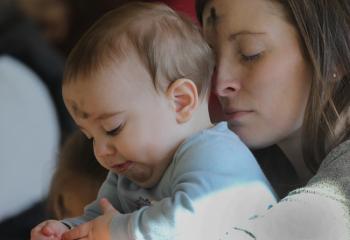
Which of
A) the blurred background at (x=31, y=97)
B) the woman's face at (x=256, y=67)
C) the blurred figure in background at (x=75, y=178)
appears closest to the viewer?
the woman's face at (x=256, y=67)

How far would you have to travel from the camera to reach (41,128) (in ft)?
4.54

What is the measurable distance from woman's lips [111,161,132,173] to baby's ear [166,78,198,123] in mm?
51

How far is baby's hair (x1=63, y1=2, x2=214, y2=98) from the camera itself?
521 mm

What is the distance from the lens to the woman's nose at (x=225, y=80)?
588 millimetres

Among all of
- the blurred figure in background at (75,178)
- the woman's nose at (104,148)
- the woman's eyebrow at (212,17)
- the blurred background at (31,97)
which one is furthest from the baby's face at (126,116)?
the blurred background at (31,97)

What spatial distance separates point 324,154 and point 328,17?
0.11 meters

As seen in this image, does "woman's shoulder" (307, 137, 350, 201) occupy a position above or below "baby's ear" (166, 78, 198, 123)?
below

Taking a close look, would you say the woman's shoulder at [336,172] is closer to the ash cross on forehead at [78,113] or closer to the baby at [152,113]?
the baby at [152,113]

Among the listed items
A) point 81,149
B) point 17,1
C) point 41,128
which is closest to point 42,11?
point 17,1

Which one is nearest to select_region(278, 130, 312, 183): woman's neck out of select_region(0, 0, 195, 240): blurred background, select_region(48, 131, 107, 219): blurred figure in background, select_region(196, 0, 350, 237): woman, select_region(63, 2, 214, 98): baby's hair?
select_region(196, 0, 350, 237): woman

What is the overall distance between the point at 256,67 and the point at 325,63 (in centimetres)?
6

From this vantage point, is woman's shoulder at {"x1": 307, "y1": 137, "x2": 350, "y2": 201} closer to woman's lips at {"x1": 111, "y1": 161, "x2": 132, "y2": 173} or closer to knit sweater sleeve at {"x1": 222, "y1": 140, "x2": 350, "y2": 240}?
knit sweater sleeve at {"x1": 222, "y1": 140, "x2": 350, "y2": 240}

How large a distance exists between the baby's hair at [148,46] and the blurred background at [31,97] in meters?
0.55

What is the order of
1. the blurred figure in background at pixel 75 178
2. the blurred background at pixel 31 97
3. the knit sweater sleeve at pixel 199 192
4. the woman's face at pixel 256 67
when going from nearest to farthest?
the knit sweater sleeve at pixel 199 192 → the woman's face at pixel 256 67 → the blurred figure in background at pixel 75 178 → the blurred background at pixel 31 97
